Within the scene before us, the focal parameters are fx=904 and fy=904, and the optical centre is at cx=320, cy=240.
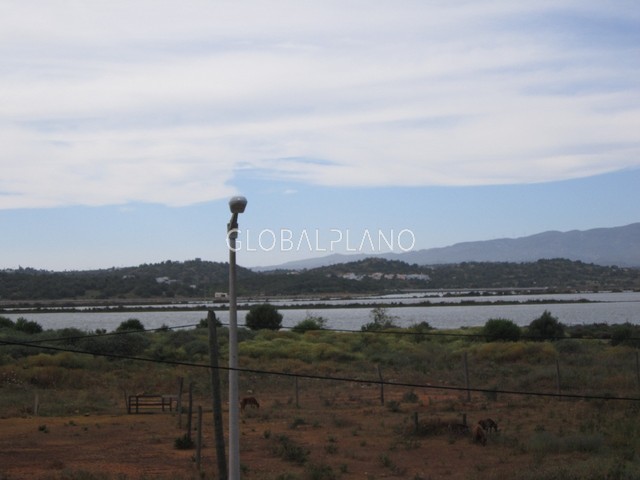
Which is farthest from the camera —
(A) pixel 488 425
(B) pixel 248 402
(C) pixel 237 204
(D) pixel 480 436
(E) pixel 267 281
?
(E) pixel 267 281

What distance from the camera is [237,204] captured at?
40.3ft

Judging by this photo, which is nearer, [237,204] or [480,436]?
[237,204]

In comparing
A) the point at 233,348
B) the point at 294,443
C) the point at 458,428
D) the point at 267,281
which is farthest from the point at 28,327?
the point at 267,281

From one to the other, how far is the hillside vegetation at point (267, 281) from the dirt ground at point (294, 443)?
68.9 meters

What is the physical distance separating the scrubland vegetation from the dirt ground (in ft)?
0.25

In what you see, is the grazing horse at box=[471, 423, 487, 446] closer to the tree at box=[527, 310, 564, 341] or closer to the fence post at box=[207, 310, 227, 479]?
the fence post at box=[207, 310, 227, 479]

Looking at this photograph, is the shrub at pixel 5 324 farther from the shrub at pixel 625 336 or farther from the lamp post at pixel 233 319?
the lamp post at pixel 233 319

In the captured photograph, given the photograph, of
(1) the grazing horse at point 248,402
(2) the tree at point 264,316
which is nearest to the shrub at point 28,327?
(2) the tree at point 264,316

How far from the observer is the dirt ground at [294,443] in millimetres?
17812

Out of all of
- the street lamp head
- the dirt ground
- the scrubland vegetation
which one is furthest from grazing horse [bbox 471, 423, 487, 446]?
the street lamp head

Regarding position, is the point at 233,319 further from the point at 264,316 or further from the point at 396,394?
the point at 264,316

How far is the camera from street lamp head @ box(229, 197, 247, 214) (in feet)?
40.1

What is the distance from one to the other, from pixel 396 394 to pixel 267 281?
8838 centimetres

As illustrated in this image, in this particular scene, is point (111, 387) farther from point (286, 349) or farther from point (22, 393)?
point (286, 349)
